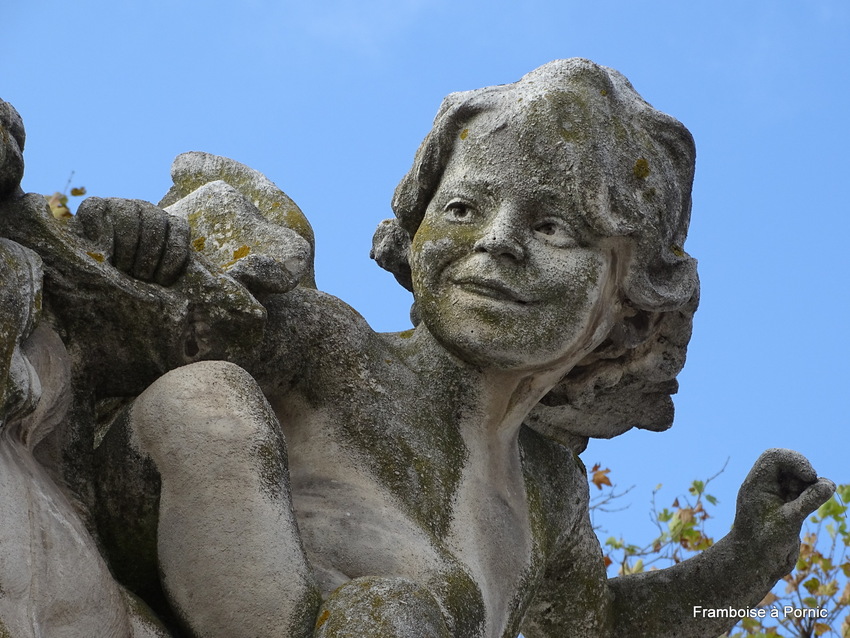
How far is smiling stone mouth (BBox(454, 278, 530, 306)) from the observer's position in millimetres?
4617

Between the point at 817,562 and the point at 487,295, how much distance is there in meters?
5.07

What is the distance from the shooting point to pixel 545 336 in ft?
15.3

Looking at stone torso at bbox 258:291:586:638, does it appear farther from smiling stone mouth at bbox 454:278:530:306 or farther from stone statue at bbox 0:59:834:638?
smiling stone mouth at bbox 454:278:530:306

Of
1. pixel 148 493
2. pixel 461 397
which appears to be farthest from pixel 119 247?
pixel 461 397

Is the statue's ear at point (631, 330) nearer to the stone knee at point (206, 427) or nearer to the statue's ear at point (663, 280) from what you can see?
the statue's ear at point (663, 280)

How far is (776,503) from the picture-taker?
532 centimetres

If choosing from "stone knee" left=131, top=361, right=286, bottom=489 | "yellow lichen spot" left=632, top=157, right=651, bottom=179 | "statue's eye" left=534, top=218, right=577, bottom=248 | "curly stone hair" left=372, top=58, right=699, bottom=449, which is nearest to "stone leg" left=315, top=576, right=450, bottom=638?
"stone knee" left=131, top=361, right=286, bottom=489

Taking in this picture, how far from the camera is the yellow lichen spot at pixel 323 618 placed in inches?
153

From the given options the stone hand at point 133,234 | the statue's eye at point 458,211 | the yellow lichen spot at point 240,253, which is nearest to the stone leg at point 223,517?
the stone hand at point 133,234

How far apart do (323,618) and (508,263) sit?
1.23 meters

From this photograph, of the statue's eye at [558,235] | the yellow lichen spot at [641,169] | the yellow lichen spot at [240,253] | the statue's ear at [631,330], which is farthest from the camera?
the statue's ear at [631,330]

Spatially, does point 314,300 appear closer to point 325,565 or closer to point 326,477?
point 326,477

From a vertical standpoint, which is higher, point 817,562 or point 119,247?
point 817,562

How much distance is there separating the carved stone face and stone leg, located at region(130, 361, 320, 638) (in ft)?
2.87
